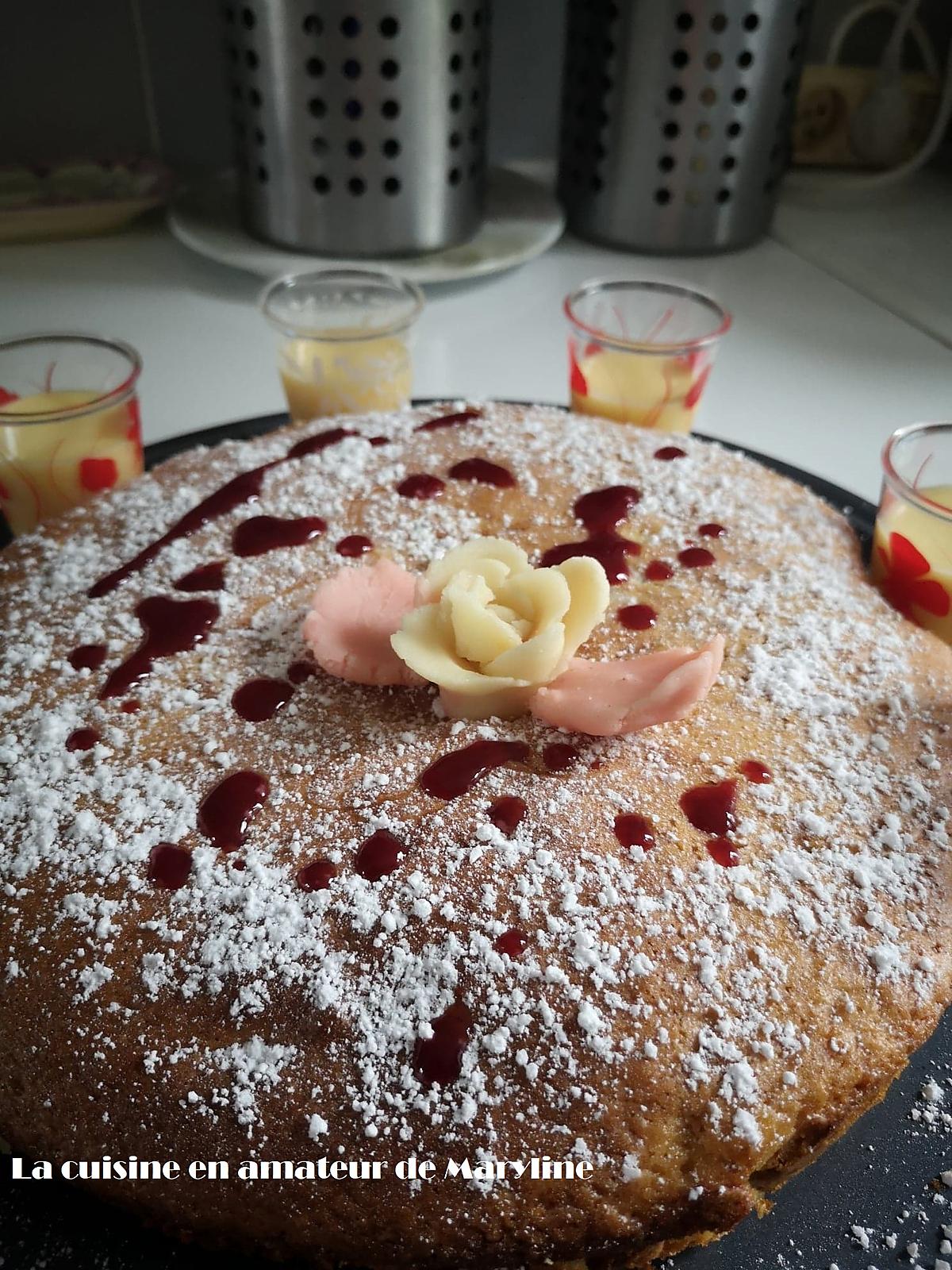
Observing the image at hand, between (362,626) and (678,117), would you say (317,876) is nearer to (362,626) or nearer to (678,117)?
(362,626)

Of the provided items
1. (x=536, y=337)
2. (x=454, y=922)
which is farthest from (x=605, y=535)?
(x=536, y=337)

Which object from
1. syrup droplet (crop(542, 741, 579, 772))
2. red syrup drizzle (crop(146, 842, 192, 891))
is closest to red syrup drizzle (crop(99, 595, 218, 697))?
red syrup drizzle (crop(146, 842, 192, 891))

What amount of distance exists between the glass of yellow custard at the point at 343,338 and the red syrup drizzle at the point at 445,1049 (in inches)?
47.4

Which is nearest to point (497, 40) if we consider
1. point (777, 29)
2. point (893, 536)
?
point (777, 29)

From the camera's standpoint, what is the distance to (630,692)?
3.48 feet

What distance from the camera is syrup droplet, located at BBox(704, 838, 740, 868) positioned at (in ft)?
3.33

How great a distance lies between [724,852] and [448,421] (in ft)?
2.74

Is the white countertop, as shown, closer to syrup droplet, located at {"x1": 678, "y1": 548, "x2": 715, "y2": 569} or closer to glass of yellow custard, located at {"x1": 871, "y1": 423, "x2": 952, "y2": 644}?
glass of yellow custard, located at {"x1": 871, "y1": 423, "x2": 952, "y2": 644}

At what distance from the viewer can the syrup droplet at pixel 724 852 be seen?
1014 millimetres

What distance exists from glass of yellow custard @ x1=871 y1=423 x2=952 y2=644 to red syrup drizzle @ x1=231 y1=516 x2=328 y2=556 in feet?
2.55

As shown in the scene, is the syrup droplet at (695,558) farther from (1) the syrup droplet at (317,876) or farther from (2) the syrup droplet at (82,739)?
(2) the syrup droplet at (82,739)

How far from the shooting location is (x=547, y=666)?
104 cm

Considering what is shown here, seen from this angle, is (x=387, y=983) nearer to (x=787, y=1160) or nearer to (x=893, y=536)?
(x=787, y=1160)

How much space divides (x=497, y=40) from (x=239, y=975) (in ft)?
8.72
